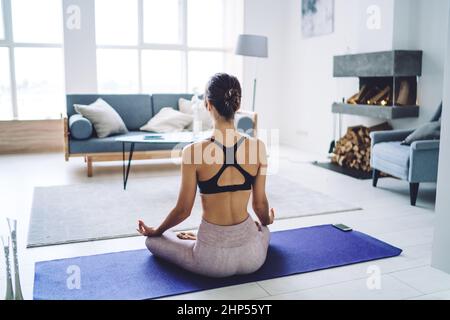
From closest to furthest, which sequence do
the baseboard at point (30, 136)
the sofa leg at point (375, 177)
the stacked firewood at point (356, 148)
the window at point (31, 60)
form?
the sofa leg at point (375, 177), the stacked firewood at point (356, 148), the baseboard at point (30, 136), the window at point (31, 60)

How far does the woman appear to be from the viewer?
2.28 metres

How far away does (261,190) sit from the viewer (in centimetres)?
248

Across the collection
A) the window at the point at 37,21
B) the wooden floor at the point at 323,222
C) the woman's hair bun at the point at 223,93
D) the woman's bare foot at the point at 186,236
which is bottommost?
the wooden floor at the point at 323,222

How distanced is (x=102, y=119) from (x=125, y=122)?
54 centimetres

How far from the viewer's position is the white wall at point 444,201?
8.17 ft

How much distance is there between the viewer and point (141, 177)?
491 cm

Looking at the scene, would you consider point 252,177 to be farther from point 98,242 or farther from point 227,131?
point 98,242

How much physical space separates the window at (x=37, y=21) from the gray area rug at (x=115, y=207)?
322 centimetres

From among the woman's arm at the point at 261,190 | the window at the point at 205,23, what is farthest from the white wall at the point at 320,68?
the woman's arm at the point at 261,190

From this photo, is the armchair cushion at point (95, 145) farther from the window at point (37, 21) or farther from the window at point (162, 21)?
the window at point (162, 21)

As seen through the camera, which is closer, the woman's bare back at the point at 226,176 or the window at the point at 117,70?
the woman's bare back at the point at 226,176

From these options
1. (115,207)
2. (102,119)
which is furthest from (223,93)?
(102,119)

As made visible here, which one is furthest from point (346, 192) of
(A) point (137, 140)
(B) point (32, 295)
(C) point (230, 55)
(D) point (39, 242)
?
(C) point (230, 55)

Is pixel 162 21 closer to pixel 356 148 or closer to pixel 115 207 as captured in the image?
pixel 356 148
